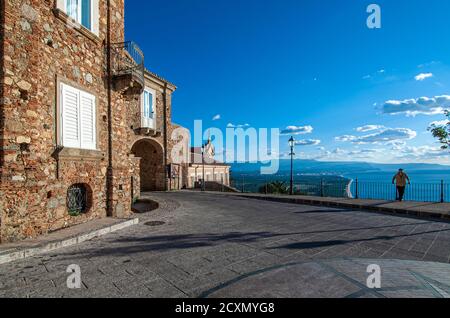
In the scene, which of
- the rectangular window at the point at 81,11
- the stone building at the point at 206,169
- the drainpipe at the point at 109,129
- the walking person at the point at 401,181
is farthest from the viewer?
the stone building at the point at 206,169

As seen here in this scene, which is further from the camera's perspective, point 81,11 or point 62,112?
point 81,11

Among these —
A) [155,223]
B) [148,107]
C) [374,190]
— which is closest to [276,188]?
[374,190]

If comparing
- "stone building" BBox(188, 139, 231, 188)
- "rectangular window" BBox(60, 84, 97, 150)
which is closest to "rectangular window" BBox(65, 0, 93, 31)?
"rectangular window" BBox(60, 84, 97, 150)

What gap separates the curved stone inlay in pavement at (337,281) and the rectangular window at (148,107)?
1615 cm

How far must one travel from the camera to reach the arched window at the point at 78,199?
6715 mm

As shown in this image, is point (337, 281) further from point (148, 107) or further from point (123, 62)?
point (148, 107)

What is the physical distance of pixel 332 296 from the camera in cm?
291

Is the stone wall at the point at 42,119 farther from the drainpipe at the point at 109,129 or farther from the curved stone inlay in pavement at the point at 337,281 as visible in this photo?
the curved stone inlay in pavement at the point at 337,281

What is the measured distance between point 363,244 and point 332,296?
3.07 m

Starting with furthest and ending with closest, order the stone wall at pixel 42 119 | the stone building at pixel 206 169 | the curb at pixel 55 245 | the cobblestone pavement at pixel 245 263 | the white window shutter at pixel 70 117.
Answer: the stone building at pixel 206 169
the white window shutter at pixel 70 117
the stone wall at pixel 42 119
the curb at pixel 55 245
the cobblestone pavement at pixel 245 263

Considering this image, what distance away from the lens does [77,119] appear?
6770 millimetres

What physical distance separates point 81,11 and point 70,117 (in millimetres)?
3273

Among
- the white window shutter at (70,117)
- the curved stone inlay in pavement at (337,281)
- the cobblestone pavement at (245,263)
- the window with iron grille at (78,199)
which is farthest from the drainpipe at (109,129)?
the curved stone inlay in pavement at (337,281)

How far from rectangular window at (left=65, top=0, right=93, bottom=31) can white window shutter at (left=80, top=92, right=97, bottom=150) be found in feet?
7.01
